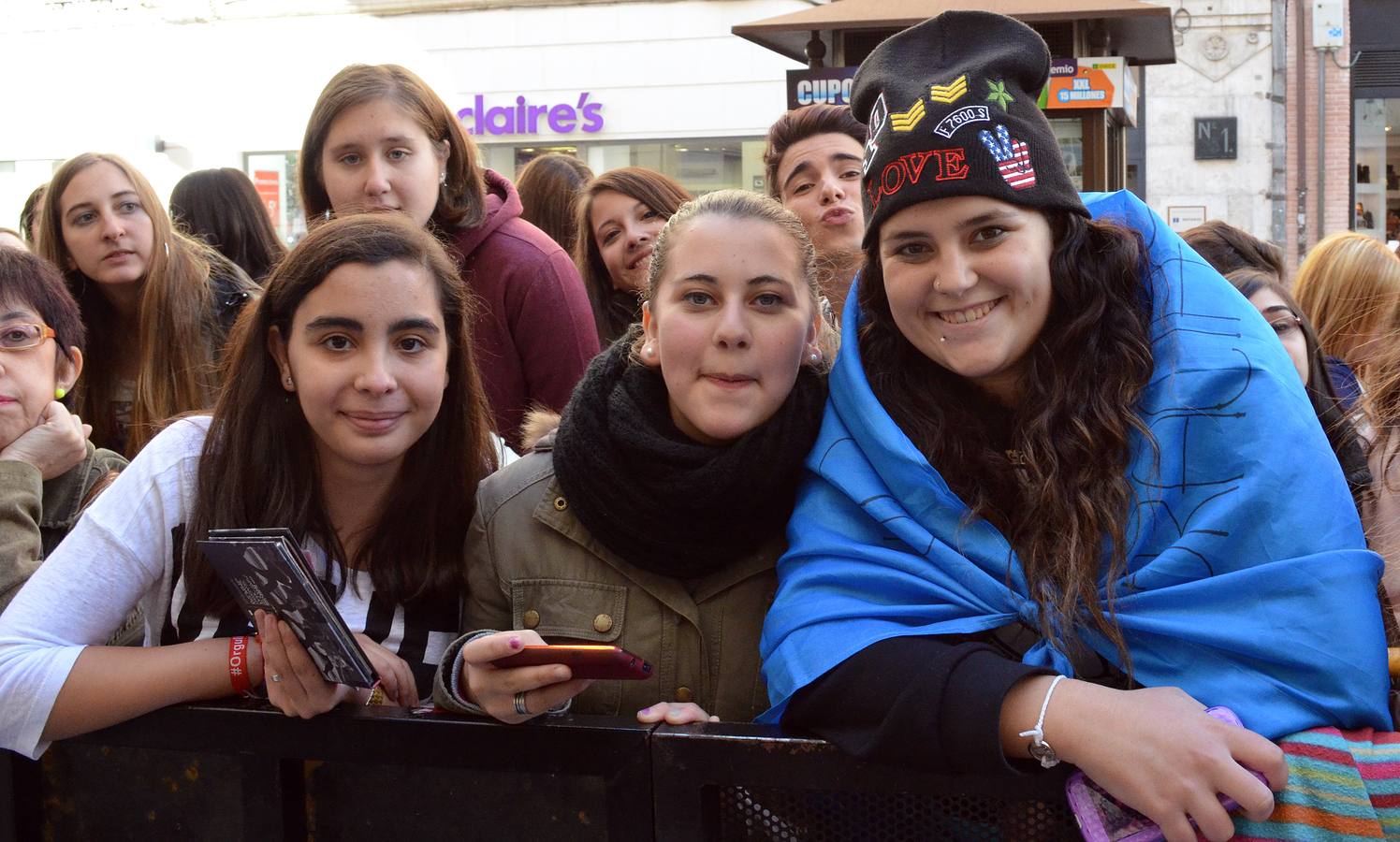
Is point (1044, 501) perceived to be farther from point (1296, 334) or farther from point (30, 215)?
point (30, 215)

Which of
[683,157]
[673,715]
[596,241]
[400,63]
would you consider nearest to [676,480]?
[673,715]

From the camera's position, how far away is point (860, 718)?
168 centimetres

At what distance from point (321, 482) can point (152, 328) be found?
1.65 m

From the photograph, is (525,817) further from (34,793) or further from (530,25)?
(530,25)

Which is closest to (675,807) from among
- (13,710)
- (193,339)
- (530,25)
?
(13,710)

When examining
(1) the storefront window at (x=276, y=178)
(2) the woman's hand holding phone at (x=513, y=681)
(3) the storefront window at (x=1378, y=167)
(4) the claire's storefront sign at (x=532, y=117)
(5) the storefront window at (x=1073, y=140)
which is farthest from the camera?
(1) the storefront window at (x=276, y=178)

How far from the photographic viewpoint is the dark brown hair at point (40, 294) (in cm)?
280

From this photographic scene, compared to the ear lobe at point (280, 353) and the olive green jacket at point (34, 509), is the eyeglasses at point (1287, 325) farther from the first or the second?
the olive green jacket at point (34, 509)

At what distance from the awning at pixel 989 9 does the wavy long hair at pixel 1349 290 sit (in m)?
1.75

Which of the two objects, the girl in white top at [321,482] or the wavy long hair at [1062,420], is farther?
the girl in white top at [321,482]

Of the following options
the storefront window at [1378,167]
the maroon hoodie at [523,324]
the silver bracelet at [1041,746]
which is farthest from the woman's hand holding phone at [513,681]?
the storefront window at [1378,167]

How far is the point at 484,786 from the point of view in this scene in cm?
177

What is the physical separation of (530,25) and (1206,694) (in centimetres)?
1368

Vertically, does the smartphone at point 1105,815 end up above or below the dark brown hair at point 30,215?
below
